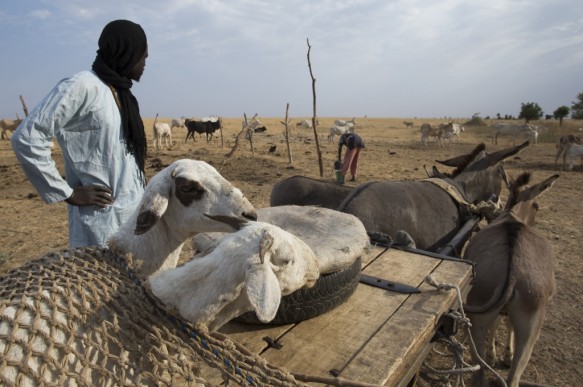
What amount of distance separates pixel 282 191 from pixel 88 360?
5.01 meters

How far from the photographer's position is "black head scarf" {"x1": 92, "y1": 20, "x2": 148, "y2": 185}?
2.32 meters

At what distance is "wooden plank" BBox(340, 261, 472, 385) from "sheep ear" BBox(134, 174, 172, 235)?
1139 millimetres

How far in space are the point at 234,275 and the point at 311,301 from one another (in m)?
0.58

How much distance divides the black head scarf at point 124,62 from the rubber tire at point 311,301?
140 centimetres

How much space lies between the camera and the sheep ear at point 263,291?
4.21 feet

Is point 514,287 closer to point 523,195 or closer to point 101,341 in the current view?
point 523,195

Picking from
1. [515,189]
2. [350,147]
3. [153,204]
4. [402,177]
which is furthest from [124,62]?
[402,177]

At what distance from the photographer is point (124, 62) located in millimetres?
2371

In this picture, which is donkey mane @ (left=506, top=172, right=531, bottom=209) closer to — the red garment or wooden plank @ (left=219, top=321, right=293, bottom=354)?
wooden plank @ (left=219, top=321, right=293, bottom=354)

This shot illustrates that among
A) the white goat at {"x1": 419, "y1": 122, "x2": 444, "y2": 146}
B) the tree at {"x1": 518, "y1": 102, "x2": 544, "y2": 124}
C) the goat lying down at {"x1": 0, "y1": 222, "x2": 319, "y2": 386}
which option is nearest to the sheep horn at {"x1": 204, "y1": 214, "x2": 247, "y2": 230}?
the goat lying down at {"x1": 0, "y1": 222, "x2": 319, "y2": 386}

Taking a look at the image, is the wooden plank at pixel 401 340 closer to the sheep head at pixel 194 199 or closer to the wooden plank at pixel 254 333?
the wooden plank at pixel 254 333

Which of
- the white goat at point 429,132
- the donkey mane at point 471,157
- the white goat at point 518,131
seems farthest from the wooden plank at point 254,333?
the white goat at point 518,131

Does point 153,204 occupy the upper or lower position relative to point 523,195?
upper

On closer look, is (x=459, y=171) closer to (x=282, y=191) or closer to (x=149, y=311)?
(x=282, y=191)
